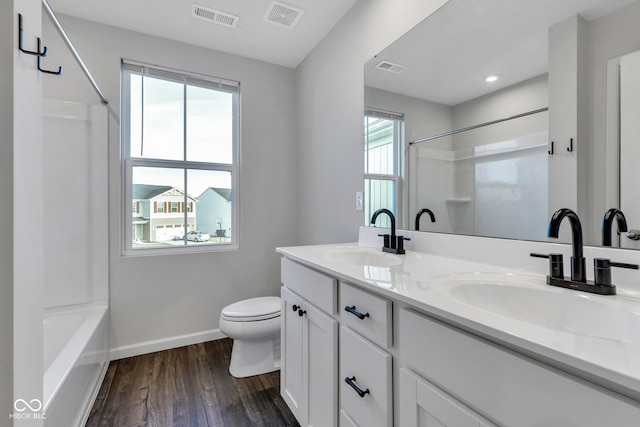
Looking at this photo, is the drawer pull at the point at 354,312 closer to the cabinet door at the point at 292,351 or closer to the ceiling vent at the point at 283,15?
the cabinet door at the point at 292,351

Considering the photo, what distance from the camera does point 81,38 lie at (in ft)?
6.79

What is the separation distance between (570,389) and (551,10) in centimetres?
115

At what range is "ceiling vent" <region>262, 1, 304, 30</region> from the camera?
194 centimetres

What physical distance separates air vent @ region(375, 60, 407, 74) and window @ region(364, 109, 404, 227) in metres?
0.22

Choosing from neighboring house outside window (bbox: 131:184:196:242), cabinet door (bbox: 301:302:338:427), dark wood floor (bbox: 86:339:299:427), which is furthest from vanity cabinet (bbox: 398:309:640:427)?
neighboring house outside window (bbox: 131:184:196:242)

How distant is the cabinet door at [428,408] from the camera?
61 cm

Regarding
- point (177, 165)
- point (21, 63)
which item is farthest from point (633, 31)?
point (177, 165)

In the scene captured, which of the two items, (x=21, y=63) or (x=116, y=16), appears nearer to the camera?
(x=21, y=63)

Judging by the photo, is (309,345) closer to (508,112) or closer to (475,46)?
(508,112)

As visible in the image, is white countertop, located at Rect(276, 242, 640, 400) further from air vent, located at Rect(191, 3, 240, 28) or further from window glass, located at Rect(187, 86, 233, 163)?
air vent, located at Rect(191, 3, 240, 28)

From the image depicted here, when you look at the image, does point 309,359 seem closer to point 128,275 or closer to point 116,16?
point 128,275

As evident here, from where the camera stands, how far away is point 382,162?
1714 millimetres

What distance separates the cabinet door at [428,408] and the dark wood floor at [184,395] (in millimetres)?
1010

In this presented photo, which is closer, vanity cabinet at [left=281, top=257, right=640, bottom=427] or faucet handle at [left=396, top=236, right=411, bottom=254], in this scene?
vanity cabinet at [left=281, top=257, right=640, bottom=427]
